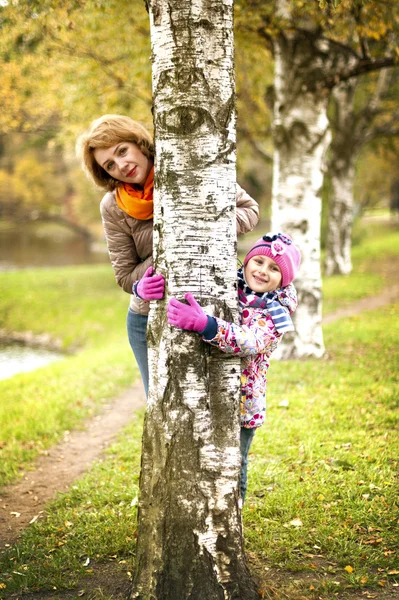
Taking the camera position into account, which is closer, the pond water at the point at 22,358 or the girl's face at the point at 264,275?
the girl's face at the point at 264,275

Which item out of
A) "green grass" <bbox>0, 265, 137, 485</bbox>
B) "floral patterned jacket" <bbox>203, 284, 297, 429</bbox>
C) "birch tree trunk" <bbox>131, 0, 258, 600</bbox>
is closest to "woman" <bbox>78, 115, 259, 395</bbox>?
"birch tree trunk" <bbox>131, 0, 258, 600</bbox>

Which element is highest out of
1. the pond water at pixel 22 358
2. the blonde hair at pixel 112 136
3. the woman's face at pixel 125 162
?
the blonde hair at pixel 112 136

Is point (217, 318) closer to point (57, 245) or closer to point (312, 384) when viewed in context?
point (312, 384)

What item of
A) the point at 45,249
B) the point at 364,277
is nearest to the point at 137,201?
the point at 364,277

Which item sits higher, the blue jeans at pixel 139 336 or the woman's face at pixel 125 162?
the woman's face at pixel 125 162

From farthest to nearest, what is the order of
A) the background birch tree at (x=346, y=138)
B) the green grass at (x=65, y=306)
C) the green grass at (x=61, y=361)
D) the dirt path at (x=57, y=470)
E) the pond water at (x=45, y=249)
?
the pond water at (x=45, y=249)
the green grass at (x=65, y=306)
the background birch tree at (x=346, y=138)
the green grass at (x=61, y=361)
the dirt path at (x=57, y=470)

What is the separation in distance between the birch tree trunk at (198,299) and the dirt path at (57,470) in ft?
5.60

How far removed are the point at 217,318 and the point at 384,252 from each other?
2147 centimetres

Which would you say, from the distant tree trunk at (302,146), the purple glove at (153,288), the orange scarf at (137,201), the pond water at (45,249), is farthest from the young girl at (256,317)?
the pond water at (45,249)

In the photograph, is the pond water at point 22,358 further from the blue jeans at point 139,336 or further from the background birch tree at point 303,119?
the blue jeans at point 139,336

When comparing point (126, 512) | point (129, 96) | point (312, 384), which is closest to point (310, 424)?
point (312, 384)

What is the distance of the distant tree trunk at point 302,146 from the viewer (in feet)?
24.9

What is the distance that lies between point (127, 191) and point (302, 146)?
4988mm

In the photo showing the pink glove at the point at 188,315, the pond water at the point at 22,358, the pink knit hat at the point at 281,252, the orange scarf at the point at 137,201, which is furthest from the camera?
the pond water at the point at 22,358
